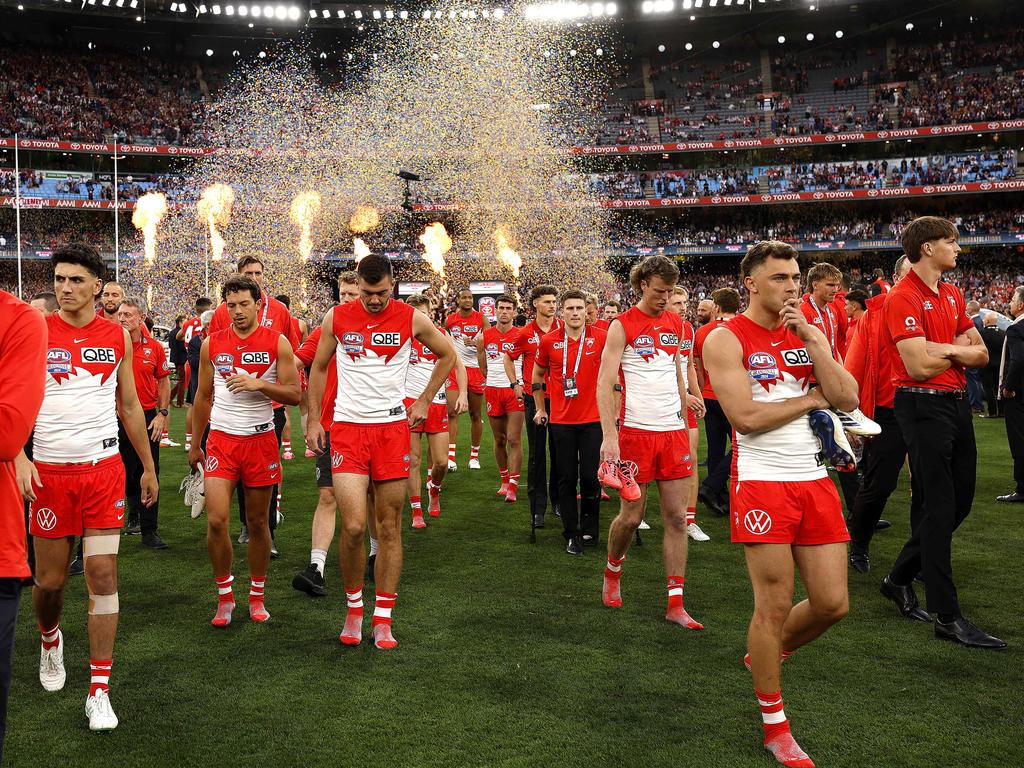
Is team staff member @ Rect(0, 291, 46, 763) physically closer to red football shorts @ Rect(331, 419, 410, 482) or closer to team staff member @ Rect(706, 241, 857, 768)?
team staff member @ Rect(706, 241, 857, 768)

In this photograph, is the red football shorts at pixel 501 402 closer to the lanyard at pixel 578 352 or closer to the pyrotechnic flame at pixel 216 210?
the lanyard at pixel 578 352

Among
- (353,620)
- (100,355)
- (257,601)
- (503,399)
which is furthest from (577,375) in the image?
(100,355)

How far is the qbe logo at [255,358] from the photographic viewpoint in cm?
594

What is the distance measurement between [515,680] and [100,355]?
2.91 meters

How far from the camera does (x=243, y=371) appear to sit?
579 cm

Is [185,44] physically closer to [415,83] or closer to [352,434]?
[415,83]

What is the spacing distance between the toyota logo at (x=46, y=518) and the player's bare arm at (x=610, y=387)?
312 centimetres

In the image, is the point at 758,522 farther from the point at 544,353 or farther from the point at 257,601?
the point at 544,353

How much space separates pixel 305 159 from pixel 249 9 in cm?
1085

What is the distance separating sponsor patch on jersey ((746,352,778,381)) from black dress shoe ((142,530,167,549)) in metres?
6.21

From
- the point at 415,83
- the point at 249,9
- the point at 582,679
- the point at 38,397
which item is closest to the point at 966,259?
the point at 415,83

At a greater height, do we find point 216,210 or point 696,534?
point 216,210

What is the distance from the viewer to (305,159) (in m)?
45.0

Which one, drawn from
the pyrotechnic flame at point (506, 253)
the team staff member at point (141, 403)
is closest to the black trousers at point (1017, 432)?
the team staff member at point (141, 403)
